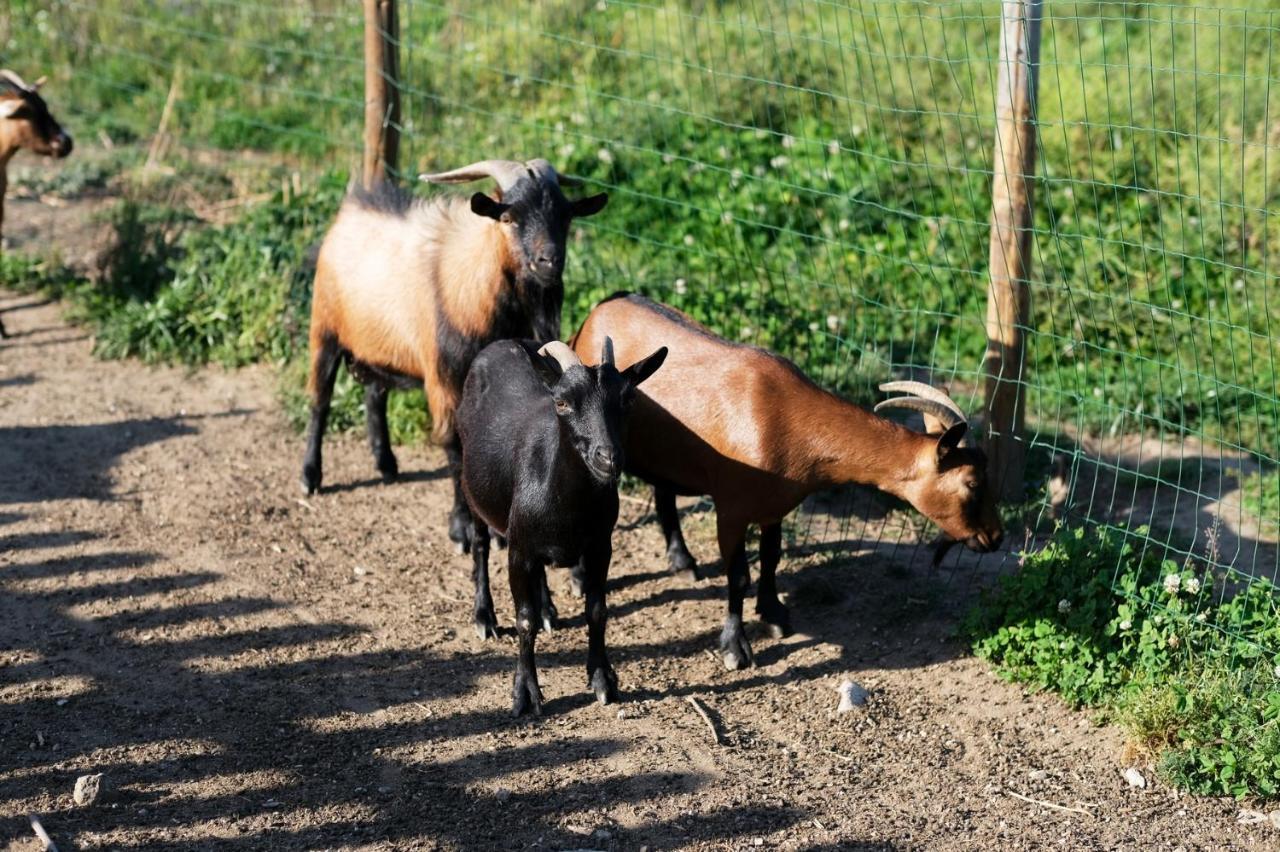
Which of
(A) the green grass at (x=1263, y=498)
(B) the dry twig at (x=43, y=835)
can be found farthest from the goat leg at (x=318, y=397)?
(A) the green grass at (x=1263, y=498)

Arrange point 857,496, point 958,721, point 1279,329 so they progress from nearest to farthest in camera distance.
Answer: point 958,721 → point 857,496 → point 1279,329

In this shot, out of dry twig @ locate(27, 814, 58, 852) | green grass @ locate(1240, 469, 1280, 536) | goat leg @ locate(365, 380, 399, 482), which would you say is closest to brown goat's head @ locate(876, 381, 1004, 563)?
green grass @ locate(1240, 469, 1280, 536)

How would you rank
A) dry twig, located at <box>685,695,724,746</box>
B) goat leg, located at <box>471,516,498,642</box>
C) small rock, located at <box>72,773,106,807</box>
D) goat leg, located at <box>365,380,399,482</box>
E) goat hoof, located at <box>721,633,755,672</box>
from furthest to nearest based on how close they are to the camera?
goat leg, located at <box>365,380,399,482</box>
goat leg, located at <box>471,516,498,642</box>
goat hoof, located at <box>721,633,755,672</box>
dry twig, located at <box>685,695,724,746</box>
small rock, located at <box>72,773,106,807</box>

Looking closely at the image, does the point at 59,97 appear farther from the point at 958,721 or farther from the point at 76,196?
the point at 958,721

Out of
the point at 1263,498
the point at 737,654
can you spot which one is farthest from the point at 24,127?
the point at 1263,498

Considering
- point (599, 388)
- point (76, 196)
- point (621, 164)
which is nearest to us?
Answer: point (599, 388)

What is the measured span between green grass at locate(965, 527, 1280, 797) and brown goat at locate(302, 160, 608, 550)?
2.35 metres

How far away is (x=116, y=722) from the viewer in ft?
17.0

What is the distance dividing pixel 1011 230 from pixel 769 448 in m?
1.45

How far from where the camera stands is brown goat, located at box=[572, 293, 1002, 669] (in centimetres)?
564

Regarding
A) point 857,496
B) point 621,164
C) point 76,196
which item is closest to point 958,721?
point 857,496

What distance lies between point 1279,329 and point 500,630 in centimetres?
482

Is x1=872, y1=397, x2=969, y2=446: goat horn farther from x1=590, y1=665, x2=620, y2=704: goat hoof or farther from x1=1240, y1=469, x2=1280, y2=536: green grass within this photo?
x1=1240, y1=469, x2=1280, y2=536: green grass

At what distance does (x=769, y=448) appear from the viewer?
5676 mm
